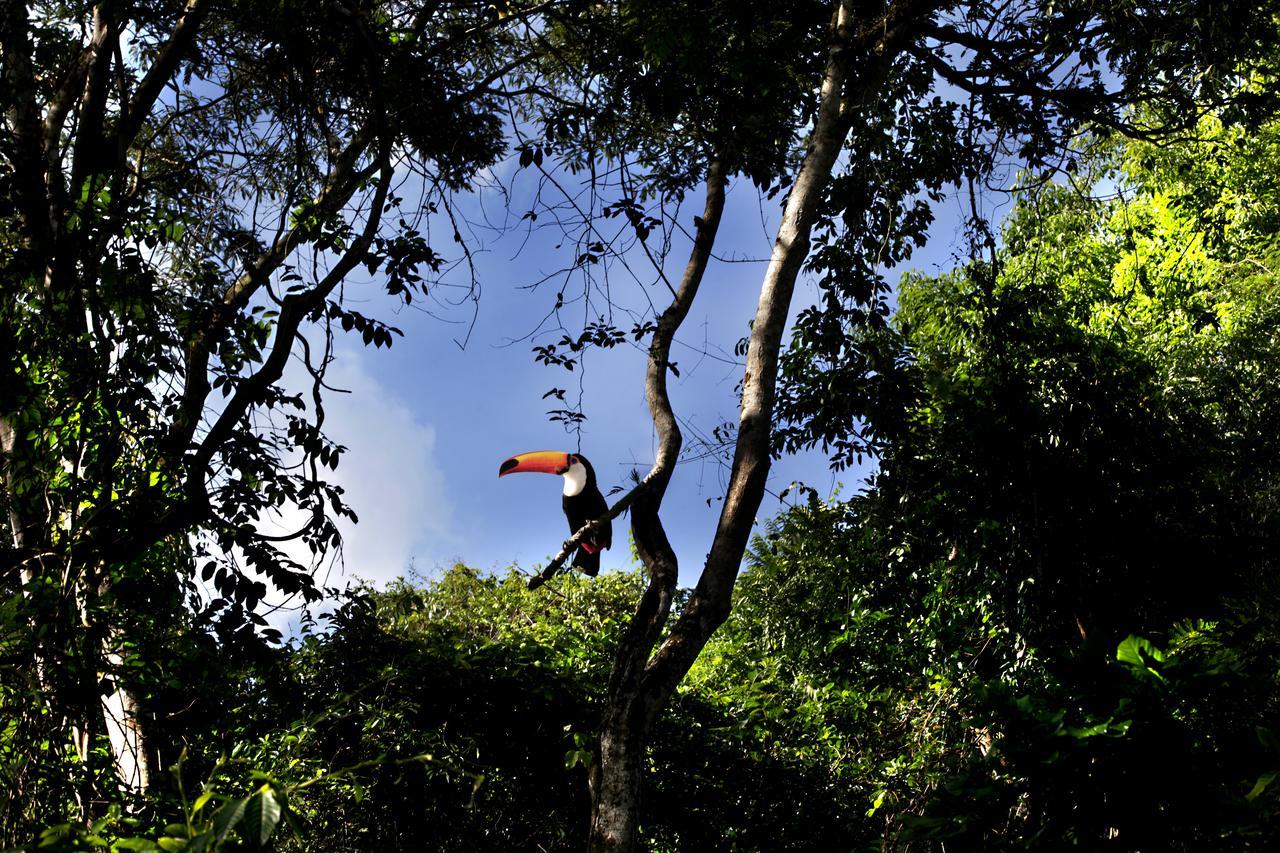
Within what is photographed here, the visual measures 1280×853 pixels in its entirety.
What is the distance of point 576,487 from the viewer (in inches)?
293

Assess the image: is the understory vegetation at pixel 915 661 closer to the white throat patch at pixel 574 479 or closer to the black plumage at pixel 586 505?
the black plumage at pixel 586 505

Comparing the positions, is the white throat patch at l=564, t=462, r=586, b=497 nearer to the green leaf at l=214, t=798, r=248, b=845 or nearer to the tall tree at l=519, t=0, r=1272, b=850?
the tall tree at l=519, t=0, r=1272, b=850

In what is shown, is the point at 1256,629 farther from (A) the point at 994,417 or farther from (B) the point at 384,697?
(B) the point at 384,697

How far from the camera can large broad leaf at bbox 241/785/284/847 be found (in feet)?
4.96

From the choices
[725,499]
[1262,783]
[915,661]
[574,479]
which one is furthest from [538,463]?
[1262,783]

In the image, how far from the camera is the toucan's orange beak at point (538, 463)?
7.86 m

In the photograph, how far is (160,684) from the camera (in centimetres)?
442

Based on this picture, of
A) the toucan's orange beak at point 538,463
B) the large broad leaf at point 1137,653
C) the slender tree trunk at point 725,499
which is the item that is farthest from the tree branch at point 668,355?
the toucan's orange beak at point 538,463

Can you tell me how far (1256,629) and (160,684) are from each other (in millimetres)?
5058

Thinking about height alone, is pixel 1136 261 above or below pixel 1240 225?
below

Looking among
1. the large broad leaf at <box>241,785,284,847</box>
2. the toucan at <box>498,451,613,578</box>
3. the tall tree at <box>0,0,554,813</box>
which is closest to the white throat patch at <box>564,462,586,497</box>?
the toucan at <box>498,451,613,578</box>

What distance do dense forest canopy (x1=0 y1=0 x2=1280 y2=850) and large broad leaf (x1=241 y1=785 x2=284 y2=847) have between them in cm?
1

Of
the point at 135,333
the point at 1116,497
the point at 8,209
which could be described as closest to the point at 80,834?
the point at 135,333

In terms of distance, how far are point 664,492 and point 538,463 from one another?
155 inches
